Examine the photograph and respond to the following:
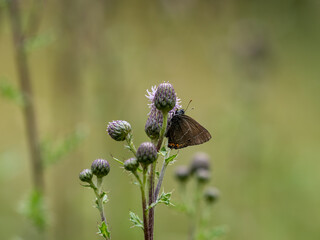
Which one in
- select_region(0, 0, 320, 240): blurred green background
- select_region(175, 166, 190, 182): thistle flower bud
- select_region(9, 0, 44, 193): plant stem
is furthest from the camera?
select_region(0, 0, 320, 240): blurred green background

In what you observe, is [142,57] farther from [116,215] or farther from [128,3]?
[128,3]

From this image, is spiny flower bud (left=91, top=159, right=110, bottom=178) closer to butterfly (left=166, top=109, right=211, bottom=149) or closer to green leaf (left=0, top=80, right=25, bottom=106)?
butterfly (left=166, top=109, right=211, bottom=149)

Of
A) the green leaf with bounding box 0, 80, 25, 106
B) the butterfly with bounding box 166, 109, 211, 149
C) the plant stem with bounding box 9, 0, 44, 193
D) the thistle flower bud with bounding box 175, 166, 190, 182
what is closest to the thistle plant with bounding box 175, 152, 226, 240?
the thistle flower bud with bounding box 175, 166, 190, 182

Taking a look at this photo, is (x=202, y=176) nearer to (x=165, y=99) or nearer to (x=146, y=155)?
(x=165, y=99)

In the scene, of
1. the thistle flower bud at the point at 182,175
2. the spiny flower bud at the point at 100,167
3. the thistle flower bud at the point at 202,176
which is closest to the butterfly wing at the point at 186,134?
the spiny flower bud at the point at 100,167

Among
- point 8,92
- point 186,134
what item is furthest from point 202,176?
point 8,92

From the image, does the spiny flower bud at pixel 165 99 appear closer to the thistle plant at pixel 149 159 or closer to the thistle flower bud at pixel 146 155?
the thistle plant at pixel 149 159
